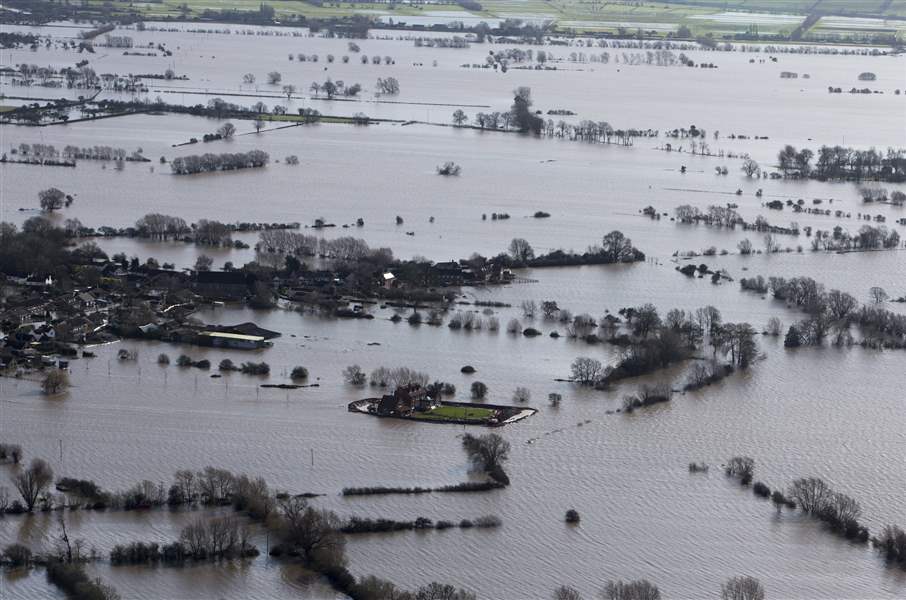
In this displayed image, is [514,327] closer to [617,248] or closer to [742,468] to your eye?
[617,248]

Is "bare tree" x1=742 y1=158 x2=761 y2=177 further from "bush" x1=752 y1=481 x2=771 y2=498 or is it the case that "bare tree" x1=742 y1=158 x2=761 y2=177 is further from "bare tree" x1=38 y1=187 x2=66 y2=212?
"bush" x1=752 y1=481 x2=771 y2=498

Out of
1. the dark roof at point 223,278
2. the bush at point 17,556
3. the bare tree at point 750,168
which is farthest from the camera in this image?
the bare tree at point 750,168

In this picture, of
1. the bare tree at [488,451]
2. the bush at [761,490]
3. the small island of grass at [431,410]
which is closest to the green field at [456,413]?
the small island of grass at [431,410]

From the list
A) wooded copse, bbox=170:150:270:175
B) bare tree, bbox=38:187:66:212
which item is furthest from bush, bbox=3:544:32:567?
wooded copse, bbox=170:150:270:175

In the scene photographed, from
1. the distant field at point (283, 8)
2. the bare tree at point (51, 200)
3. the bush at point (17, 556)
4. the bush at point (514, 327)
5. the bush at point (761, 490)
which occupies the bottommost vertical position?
the bush at point (17, 556)

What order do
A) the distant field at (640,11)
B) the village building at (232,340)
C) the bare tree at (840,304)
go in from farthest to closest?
the distant field at (640,11), the bare tree at (840,304), the village building at (232,340)

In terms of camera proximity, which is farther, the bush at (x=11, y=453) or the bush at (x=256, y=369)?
the bush at (x=256, y=369)

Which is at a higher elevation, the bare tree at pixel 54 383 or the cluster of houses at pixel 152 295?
the cluster of houses at pixel 152 295

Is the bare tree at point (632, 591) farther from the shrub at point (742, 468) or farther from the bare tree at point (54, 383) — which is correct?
the bare tree at point (54, 383)
